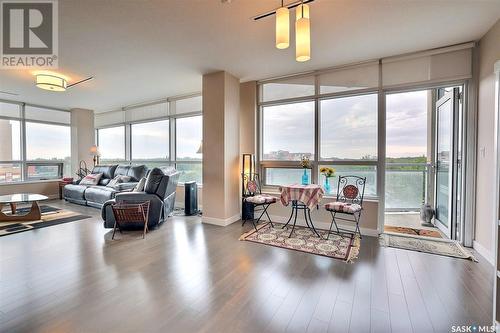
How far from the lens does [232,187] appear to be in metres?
4.25

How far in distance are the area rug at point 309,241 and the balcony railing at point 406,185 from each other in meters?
2.29

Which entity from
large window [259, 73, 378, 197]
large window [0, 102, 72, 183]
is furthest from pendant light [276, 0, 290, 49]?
large window [0, 102, 72, 183]

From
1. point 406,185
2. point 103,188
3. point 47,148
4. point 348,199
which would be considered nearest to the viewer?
point 348,199

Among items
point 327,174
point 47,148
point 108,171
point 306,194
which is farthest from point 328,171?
point 47,148

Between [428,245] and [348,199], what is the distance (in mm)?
1183

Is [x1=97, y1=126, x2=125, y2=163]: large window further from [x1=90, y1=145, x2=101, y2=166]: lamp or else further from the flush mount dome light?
the flush mount dome light

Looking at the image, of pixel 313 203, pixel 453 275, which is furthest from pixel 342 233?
pixel 453 275

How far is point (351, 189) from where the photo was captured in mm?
3508

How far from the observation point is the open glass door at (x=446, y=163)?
11.1 ft

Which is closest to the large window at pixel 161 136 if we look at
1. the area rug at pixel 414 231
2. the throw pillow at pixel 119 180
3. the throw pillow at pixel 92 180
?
the throw pillow at pixel 119 180

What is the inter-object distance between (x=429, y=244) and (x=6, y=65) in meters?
7.25

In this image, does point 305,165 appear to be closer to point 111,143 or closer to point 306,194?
point 306,194

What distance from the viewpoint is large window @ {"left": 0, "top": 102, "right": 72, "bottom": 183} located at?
585cm

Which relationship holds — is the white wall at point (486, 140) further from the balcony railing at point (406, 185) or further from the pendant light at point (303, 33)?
the pendant light at point (303, 33)
